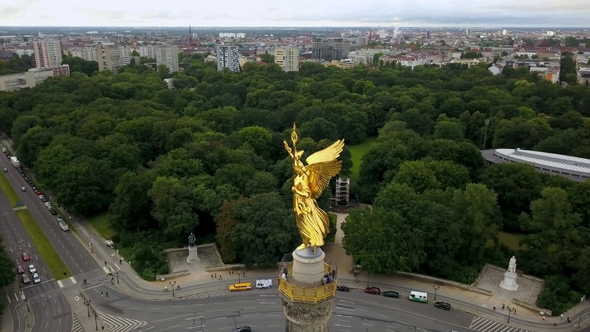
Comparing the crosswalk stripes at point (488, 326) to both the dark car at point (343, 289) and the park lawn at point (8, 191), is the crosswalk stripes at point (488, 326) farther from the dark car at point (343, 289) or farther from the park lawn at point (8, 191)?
the park lawn at point (8, 191)

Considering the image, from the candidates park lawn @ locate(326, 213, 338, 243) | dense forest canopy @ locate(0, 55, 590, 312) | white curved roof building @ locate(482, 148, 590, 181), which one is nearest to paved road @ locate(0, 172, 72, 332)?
dense forest canopy @ locate(0, 55, 590, 312)

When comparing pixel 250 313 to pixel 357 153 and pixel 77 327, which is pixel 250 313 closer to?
pixel 77 327

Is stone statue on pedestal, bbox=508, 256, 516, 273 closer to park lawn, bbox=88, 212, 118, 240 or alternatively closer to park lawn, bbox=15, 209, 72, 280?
park lawn, bbox=15, 209, 72, 280

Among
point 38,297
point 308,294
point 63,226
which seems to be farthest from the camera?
point 63,226

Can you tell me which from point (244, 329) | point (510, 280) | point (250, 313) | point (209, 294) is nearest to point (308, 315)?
point (244, 329)

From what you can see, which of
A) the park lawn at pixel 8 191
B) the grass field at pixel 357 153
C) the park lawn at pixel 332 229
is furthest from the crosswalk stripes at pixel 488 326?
the park lawn at pixel 8 191
